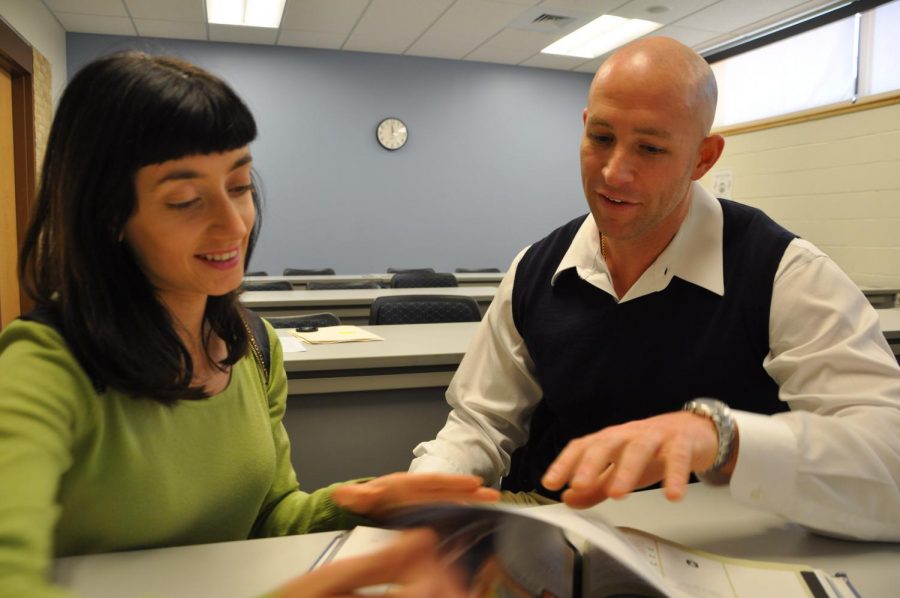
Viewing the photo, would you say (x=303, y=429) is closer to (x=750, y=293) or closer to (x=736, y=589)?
(x=750, y=293)

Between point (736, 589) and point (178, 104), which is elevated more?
point (178, 104)

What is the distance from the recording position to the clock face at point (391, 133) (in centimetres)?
744

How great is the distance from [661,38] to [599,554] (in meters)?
0.98

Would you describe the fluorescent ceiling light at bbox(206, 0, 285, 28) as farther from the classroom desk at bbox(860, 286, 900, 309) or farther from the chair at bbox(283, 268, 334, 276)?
the classroom desk at bbox(860, 286, 900, 309)

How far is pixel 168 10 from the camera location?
19.2 feet

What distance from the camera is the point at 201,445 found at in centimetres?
92

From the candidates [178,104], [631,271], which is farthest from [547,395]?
[178,104]

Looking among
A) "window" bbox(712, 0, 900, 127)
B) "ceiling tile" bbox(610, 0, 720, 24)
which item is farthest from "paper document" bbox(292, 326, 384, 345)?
"ceiling tile" bbox(610, 0, 720, 24)

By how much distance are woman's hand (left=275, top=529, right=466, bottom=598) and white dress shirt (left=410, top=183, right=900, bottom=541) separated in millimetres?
463

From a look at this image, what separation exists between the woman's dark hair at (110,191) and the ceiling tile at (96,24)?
6.29 m

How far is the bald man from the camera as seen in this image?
923mm

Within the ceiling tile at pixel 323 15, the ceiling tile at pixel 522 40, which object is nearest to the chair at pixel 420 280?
the ceiling tile at pixel 323 15

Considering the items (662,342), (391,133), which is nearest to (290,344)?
(662,342)

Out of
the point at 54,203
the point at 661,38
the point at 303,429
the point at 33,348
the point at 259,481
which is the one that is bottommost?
the point at 303,429
